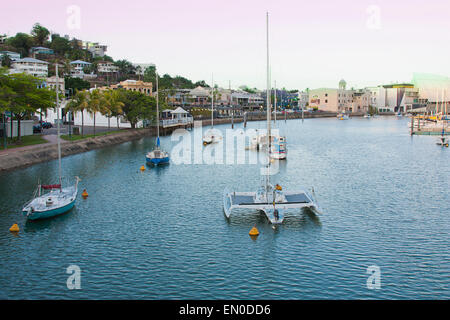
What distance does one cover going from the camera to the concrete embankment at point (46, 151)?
60678 mm

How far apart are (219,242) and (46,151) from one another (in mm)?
48429

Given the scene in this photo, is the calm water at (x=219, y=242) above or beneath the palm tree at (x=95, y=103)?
beneath

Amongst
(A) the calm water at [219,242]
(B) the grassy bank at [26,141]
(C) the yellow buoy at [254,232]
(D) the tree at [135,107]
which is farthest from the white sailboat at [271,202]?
(D) the tree at [135,107]

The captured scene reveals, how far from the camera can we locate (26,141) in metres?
75.9

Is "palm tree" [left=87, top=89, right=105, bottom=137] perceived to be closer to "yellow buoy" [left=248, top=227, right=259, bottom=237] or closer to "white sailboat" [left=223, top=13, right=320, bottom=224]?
"white sailboat" [left=223, top=13, right=320, bottom=224]

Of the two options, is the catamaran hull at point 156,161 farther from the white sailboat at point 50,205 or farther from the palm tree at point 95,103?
the palm tree at point 95,103

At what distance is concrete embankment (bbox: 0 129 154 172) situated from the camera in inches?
2389

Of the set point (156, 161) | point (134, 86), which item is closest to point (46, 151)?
point (156, 161)

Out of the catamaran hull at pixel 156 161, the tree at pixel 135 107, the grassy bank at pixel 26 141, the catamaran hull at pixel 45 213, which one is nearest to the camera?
the catamaran hull at pixel 45 213

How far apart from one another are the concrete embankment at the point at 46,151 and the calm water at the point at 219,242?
4041 mm

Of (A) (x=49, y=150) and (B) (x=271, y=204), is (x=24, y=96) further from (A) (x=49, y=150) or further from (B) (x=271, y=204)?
(B) (x=271, y=204)

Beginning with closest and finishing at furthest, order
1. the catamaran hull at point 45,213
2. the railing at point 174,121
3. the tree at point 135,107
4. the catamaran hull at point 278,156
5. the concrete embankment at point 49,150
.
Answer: the catamaran hull at point 45,213 < the concrete embankment at point 49,150 < the catamaran hull at point 278,156 < the tree at point 135,107 < the railing at point 174,121

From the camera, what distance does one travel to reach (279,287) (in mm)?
25000
